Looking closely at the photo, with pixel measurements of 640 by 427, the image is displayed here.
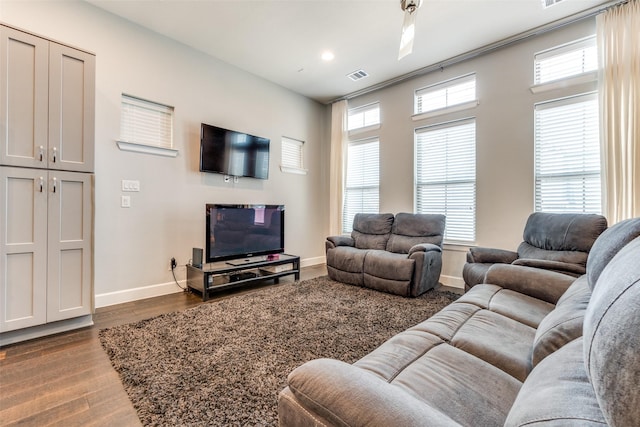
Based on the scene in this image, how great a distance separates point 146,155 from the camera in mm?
3164

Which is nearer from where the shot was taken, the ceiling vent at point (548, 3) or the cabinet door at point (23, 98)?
the cabinet door at point (23, 98)

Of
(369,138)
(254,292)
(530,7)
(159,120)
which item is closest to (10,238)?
(159,120)

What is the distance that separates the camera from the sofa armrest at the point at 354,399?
0.56 metres

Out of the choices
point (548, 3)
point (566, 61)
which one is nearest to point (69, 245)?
point (548, 3)

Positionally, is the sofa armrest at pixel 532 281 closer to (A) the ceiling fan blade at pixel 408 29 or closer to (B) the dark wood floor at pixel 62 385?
(A) the ceiling fan blade at pixel 408 29

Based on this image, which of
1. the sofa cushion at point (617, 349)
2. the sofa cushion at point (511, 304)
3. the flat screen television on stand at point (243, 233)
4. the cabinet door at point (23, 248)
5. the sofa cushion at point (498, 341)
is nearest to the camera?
the sofa cushion at point (617, 349)

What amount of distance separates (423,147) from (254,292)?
3052 millimetres

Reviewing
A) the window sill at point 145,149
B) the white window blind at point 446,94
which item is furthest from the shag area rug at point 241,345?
the white window blind at point 446,94

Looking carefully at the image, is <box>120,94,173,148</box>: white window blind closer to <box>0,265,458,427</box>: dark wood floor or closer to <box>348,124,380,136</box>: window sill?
<box>0,265,458,427</box>: dark wood floor

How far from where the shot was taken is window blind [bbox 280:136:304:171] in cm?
471

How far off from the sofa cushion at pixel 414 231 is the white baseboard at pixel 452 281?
55 cm

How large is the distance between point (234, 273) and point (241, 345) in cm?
156

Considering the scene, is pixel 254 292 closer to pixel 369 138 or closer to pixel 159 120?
pixel 159 120

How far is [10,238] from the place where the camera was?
2.03 metres
